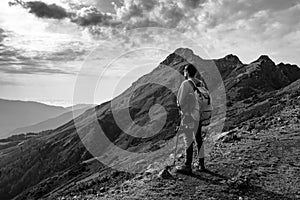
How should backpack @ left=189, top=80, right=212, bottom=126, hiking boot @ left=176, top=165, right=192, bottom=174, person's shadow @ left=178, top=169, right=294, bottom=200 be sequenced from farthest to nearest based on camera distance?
hiking boot @ left=176, top=165, right=192, bottom=174
backpack @ left=189, top=80, right=212, bottom=126
person's shadow @ left=178, top=169, right=294, bottom=200

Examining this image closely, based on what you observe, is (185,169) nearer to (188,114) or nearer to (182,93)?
(188,114)

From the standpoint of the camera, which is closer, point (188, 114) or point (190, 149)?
point (188, 114)

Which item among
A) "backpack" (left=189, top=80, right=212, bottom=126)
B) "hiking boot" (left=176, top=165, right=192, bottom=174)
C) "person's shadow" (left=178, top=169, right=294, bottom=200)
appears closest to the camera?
"person's shadow" (left=178, top=169, right=294, bottom=200)

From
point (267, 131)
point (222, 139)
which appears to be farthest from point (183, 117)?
point (267, 131)

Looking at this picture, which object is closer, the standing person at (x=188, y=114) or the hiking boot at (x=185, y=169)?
the standing person at (x=188, y=114)

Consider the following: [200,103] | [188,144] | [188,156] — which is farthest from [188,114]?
[188,156]

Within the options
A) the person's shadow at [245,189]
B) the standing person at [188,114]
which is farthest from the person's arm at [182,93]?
the person's shadow at [245,189]

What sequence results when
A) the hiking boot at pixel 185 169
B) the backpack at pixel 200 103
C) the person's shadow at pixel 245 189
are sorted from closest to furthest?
1. the person's shadow at pixel 245 189
2. the backpack at pixel 200 103
3. the hiking boot at pixel 185 169

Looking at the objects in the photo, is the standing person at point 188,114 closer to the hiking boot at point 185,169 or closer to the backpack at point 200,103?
the hiking boot at point 185,169

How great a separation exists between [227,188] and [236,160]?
3.02 metres

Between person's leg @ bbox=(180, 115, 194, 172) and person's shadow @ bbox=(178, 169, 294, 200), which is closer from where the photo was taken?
person's shadow @ bbox=(178, 169, 294, 200)

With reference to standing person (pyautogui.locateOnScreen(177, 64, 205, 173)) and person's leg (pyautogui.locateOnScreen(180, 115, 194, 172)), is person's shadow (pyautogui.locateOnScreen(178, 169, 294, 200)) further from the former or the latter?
standing person (pyautogui.locateOnScreen(177, 64, 205, 173))

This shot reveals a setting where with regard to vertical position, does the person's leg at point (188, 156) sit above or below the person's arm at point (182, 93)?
below

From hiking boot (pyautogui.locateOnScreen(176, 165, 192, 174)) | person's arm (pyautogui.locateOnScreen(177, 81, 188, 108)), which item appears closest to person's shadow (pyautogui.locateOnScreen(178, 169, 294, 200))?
hiking boot (pyautogui.locateOnScreen(176, 165, 192, 174))
